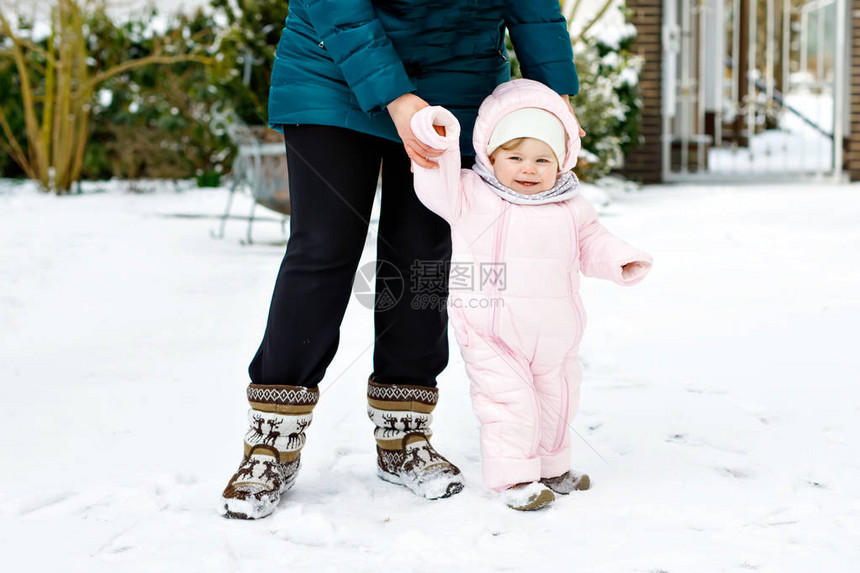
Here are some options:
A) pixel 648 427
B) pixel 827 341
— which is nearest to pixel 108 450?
pixel 648 427

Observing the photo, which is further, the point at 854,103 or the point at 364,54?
the point at 854,103

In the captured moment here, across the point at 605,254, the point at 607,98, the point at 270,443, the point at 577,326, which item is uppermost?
the point at 607,98

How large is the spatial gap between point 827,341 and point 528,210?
1600mm

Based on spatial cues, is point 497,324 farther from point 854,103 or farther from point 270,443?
point 854,103

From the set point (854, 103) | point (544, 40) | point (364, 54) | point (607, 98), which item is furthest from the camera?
point (854, 103)

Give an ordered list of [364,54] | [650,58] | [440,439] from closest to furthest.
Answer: [364,54], [440,439], [650,58]

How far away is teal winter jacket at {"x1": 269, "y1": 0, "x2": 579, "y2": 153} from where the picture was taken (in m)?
1.42

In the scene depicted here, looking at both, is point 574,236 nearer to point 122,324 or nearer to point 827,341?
point 827,341

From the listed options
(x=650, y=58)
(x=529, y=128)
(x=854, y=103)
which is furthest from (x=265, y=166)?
(x=854, y=103)

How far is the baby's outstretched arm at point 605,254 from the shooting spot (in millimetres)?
1508

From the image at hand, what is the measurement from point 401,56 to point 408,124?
0.58 ft

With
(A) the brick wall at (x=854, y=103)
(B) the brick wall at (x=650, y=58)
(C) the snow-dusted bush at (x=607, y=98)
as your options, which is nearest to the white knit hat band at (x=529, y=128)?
(C) the snow-dusted bush at (x=607, y=98)

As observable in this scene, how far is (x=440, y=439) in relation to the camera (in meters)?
1.92

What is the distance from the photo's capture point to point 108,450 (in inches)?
72.3
